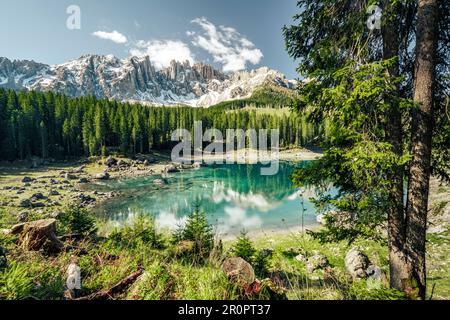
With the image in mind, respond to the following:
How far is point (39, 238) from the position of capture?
16.3 ft

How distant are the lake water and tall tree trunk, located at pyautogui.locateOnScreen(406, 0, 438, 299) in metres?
12.4

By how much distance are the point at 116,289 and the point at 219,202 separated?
91.7 feet

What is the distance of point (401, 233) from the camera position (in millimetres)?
4523

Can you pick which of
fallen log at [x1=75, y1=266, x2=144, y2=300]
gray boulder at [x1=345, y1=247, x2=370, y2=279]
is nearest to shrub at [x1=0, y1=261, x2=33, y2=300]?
fallen log at [x1=75, y1=266, x2=144, y2=300]

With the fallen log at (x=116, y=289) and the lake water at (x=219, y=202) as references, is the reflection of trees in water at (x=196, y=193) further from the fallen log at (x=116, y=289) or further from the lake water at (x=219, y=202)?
the fallen log at (x=116, y=289)

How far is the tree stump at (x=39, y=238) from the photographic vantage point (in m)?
4.83

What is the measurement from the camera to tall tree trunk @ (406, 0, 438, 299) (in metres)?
4.27

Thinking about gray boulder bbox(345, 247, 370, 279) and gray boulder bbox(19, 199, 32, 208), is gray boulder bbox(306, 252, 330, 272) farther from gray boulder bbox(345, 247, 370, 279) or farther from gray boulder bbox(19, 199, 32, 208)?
gray boulder bbox(19, 199, 32, 208)

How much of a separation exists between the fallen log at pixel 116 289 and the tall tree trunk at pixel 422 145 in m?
5.25

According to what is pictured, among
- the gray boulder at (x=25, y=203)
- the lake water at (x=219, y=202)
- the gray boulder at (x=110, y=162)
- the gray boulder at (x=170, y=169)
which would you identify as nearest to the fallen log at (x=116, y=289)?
the lake water at (x=219, y=202)

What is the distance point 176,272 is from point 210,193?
32115mm

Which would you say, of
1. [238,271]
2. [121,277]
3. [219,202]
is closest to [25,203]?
[219,202]
